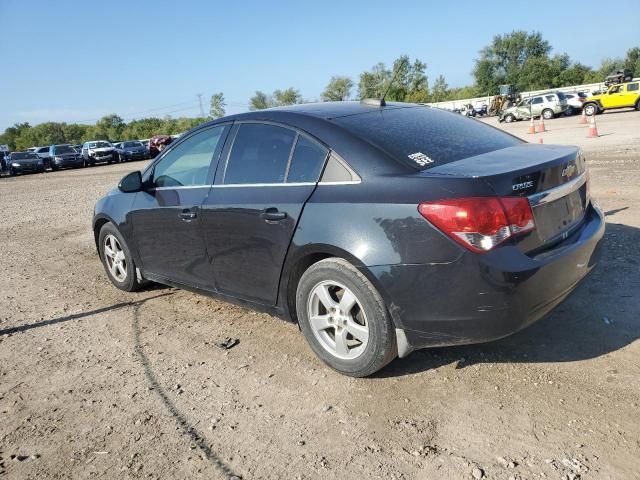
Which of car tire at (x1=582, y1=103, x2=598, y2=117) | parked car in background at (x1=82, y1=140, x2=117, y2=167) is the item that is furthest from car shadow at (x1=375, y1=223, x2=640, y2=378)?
parked car in background at (x1=82, y1=140, x2=117, y2=167)

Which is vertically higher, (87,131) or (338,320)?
(87,131)

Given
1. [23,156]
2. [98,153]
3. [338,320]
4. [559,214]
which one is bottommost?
[338,320]

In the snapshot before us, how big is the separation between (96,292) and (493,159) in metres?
4.25

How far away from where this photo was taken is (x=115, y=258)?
532cm

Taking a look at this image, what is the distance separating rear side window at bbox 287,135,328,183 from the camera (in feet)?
10.8

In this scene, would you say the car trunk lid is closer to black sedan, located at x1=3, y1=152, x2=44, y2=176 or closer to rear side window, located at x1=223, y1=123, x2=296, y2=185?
rear side window, located at x1=223, y1=123, x2=296, y2=185

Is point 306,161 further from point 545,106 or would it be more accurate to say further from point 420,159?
point 545,106

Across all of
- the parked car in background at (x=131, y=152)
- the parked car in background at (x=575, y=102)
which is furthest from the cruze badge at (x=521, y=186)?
the parked car in background at (x=131, y=152)

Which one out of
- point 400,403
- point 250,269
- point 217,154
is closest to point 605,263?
point 400,403

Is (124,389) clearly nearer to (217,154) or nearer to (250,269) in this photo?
(250,269)

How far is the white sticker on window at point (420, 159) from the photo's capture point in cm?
304

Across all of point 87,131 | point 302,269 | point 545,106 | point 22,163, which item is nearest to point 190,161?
point 302,269

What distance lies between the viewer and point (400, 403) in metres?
2.92

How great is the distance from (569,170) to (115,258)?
4208 mm
